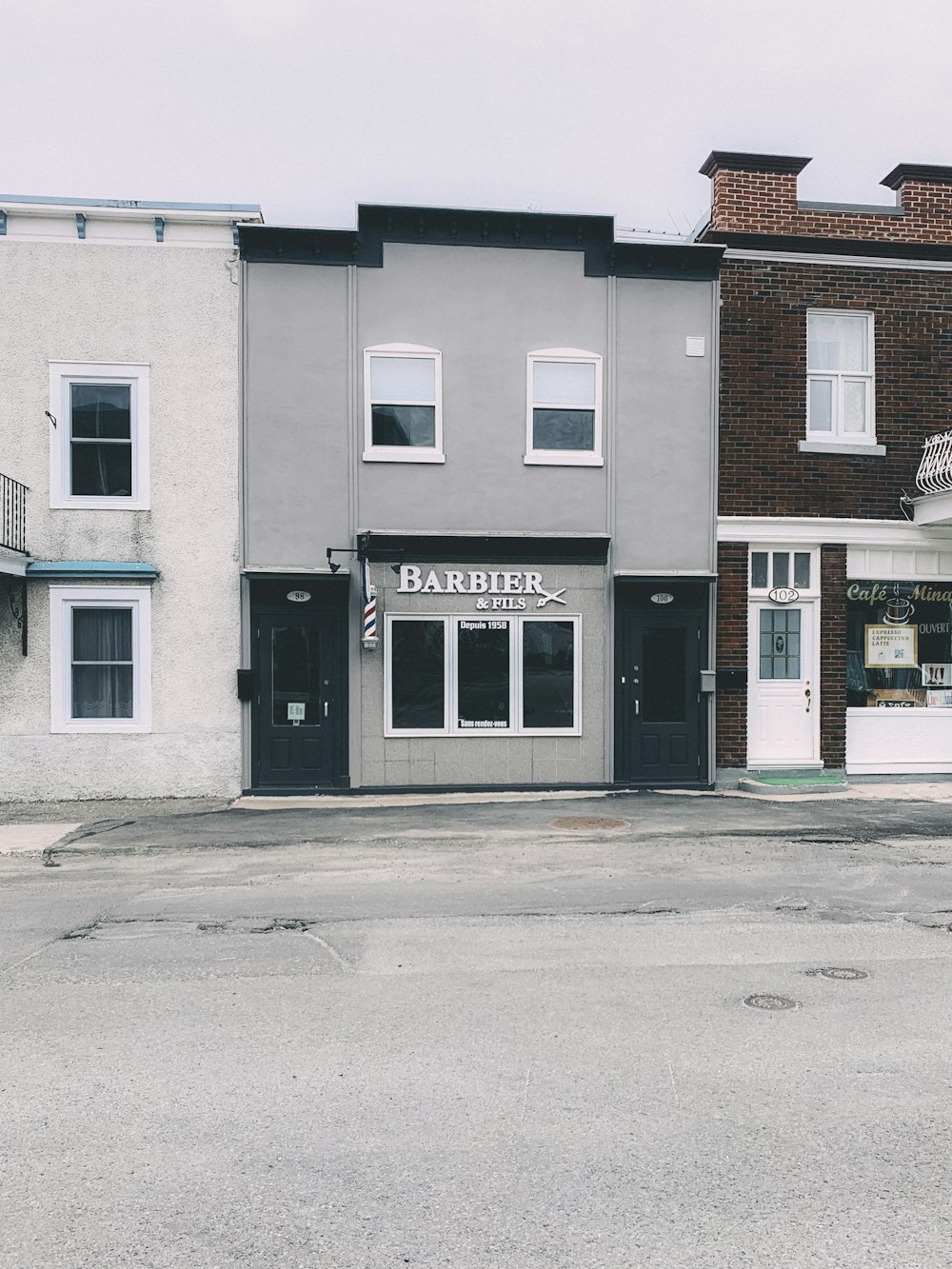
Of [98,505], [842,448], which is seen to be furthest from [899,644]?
[98,505]

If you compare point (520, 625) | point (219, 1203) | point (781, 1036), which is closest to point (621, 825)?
point (520, 625)

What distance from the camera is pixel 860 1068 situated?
4.88 metres

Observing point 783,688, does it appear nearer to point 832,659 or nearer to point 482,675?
point 832,659

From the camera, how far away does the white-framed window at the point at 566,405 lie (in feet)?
48.1

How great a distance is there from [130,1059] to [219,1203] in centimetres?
150

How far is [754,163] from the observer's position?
14984mm

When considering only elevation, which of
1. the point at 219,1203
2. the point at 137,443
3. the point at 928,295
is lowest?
the point at 219,1203

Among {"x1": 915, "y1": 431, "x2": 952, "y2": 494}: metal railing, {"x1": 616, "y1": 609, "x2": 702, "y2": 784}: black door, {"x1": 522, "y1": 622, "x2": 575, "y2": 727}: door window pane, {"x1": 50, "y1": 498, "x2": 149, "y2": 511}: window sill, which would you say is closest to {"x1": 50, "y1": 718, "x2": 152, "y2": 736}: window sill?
{"x1": 50, "y1": 498, "x2": 149, "y2": 511}: window sill

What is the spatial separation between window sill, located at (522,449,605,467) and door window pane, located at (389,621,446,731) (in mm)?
Answer: 2584

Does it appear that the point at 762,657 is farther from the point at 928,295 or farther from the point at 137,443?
the point at 137,443

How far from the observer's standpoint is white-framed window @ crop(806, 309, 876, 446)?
1527cm

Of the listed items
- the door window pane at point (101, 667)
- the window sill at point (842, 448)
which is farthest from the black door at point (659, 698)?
the door window pane at point (101, 667)

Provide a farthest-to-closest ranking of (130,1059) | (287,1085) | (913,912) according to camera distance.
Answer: (913,912), (130,1059), (287,1085)

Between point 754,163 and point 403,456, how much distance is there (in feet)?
21.5
